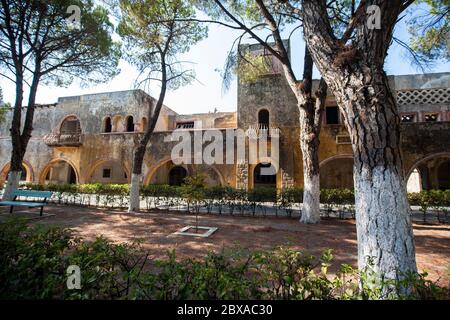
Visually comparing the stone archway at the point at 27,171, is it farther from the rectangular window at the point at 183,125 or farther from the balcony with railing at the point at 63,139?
the rectangular window at the point at 183,125

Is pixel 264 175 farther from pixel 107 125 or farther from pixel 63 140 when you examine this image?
pixel 63 140

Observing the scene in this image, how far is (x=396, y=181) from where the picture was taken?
7.39ft

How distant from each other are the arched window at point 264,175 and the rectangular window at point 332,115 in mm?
4466

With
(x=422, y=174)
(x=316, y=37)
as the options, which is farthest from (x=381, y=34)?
(x=422, y=174)

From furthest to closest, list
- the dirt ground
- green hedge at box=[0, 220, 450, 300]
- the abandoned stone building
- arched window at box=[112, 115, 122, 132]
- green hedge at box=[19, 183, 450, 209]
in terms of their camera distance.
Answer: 1. arched window at box=[112, 115, 122, 132]
2. the abandoned stone building
3. green hedge at box=[19, 183, 450, 209]
4. the dirt ground
5. green hedge at box=[0, 220, 450, 300]

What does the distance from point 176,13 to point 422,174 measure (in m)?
17.4

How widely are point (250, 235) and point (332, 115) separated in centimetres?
1050

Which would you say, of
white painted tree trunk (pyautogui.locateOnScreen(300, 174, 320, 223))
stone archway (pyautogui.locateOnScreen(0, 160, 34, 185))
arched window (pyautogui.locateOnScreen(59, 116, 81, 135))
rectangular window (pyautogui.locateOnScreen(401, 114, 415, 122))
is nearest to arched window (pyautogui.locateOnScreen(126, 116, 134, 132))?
arched window (pyautogui.locateOnScreen(59, 116, 81, 135))

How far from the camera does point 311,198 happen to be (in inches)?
251

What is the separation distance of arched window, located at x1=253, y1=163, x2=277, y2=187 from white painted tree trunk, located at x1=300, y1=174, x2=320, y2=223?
22.1 ft

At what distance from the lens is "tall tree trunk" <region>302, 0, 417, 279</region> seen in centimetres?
214

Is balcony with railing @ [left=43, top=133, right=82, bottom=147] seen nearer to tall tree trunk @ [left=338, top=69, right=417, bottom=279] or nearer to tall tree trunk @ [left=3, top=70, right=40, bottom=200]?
tall tree trunk @ [left=3, top=70, right=40, bottom=200]
